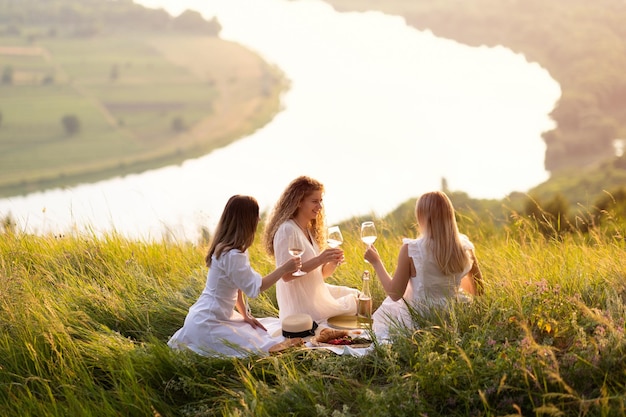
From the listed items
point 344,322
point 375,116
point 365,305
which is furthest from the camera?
point 375,116

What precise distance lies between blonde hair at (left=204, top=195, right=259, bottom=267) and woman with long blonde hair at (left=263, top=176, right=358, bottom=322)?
0.70m

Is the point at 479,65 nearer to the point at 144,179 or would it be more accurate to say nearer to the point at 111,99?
the point at 144,179

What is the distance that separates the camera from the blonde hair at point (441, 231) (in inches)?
193

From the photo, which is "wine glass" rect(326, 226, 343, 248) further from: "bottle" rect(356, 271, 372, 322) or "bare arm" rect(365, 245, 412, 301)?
"bottle" rect(356, 271, 372, 322)

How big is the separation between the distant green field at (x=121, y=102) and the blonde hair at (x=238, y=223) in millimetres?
51248

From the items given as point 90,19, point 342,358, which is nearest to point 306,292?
point 342,358

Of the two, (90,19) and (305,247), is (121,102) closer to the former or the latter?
(90,19)

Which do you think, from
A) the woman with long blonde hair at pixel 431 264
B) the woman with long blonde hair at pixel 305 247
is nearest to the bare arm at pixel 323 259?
the woman with long blonde hair at pixel 305 247

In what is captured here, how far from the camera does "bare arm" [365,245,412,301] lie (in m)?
5.12

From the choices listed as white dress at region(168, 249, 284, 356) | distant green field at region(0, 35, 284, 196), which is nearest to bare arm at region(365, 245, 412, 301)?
white dress at region(168, 249, 284, 356)

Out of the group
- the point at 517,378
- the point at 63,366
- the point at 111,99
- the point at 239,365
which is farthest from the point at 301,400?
the point at 111,99

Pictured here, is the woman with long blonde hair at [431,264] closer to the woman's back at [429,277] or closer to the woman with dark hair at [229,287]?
the woman's back at [429,277]

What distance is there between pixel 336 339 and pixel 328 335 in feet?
0.23

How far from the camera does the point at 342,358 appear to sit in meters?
4.47
